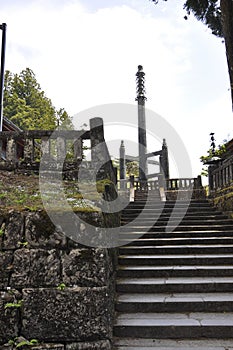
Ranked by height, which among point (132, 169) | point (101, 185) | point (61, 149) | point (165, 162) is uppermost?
point (132, 169)

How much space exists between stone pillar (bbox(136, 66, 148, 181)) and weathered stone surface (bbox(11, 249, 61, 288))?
13.9 meters

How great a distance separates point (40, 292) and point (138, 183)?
38.5 ft

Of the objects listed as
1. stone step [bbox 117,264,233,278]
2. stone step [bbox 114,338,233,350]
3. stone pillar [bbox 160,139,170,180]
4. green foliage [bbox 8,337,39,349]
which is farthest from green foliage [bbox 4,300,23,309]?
stone pillar [bbox 160,139,170,180]

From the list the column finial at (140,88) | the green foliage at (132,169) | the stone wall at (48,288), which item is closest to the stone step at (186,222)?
the stone wall at (48,288)

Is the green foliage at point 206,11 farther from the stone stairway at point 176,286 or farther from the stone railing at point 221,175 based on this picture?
the stone stairway at point 176,286

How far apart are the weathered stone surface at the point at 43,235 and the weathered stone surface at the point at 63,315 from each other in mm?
423

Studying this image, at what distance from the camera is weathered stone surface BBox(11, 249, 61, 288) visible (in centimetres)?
299

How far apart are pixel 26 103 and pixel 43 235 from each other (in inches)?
874

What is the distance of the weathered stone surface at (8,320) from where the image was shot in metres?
2.91

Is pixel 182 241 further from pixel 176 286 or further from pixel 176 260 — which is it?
pixel 176 286

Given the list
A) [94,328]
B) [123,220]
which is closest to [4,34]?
[123,220]

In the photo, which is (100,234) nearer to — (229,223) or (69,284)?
(69,284)

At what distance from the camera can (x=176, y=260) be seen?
5.14 m

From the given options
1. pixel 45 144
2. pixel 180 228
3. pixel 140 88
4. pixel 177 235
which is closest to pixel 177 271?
pixel 177 235
